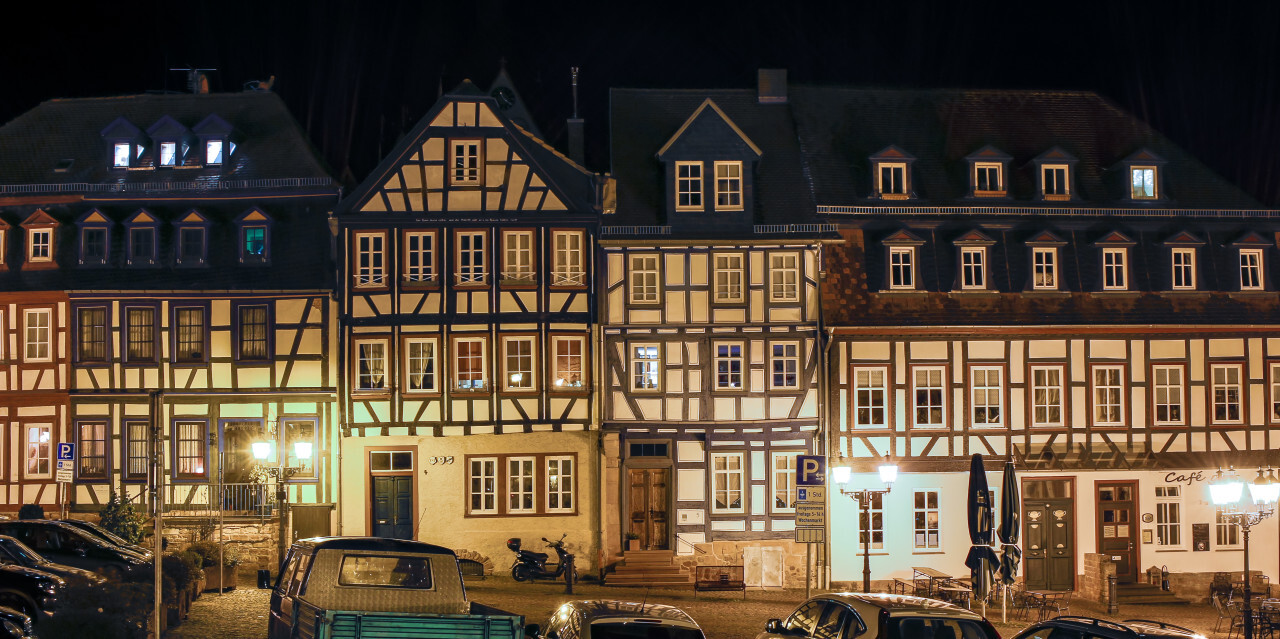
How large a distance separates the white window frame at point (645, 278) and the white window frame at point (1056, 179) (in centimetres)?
1083

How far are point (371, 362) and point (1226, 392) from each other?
71.3ft

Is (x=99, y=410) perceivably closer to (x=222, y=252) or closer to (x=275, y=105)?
(x=222, y=252)

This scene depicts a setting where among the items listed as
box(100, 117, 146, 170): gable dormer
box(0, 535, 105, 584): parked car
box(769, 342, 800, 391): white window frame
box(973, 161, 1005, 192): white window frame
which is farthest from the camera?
box(100, 117, 146, 170): gable dormer

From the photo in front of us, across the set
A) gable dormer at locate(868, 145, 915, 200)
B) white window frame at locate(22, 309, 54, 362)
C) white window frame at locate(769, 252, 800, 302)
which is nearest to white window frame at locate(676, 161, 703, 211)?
white window frame at locate(769, 252, 800, 302)

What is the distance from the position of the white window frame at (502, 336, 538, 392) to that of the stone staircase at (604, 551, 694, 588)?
4856 mm

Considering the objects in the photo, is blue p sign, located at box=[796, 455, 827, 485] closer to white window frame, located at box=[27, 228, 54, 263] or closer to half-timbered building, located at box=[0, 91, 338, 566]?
half-timbered building, located at box=[0, 91, 338, 566]

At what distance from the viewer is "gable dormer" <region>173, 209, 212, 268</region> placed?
105 feet

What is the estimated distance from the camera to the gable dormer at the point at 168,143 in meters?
33.6

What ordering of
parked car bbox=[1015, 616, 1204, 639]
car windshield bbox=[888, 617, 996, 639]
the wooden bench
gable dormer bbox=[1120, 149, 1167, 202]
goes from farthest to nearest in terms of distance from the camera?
gable dormer bbox=[1120, 149, 1167, 202] → the wooden bench → car windshield bbox=[888, 617, 996, 639] → parked car bbox=[1015, 616, 1204, 639]

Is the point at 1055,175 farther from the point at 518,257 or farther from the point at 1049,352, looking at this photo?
the point at 518,257

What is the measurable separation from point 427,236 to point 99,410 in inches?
366

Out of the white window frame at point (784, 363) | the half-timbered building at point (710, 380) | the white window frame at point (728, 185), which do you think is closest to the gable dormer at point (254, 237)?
the half-timbered building at point (710, 380)

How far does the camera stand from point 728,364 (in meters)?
31.3

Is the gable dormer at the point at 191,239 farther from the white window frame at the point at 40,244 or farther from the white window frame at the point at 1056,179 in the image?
the white window frame at the point at 1056,179
